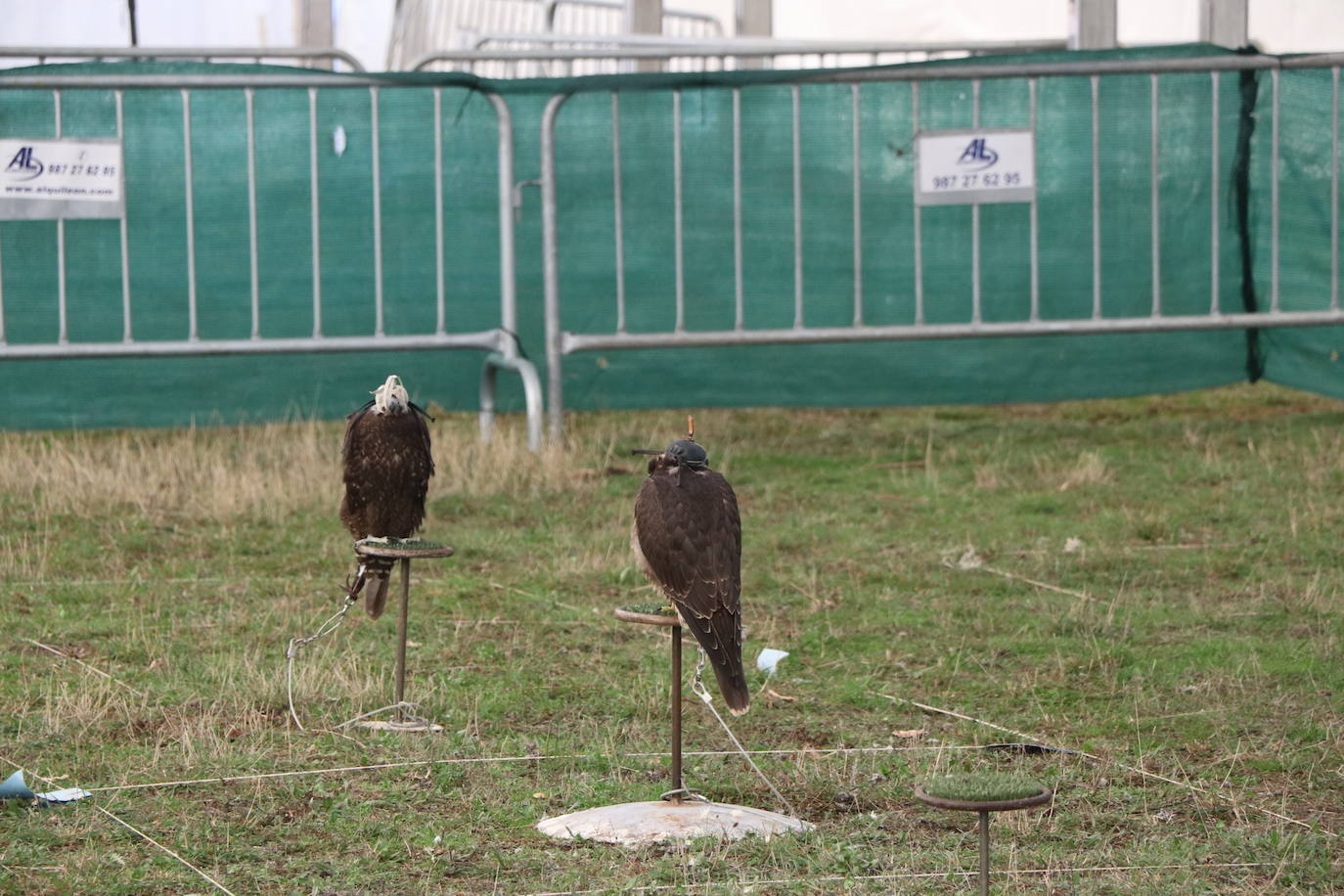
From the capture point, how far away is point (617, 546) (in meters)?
6.86

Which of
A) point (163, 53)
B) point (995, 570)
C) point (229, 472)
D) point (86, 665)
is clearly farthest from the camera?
point (163, 53)

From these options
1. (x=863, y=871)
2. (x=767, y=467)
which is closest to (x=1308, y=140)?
→ (x=767, y=467)

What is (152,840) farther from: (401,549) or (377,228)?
(377,228)

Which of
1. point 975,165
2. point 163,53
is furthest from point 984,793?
point 163,53

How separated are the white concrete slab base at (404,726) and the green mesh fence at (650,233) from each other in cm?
509

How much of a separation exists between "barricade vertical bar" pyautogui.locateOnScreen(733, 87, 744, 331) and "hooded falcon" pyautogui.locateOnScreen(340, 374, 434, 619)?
4.23 metres

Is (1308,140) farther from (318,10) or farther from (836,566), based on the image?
(318,10)

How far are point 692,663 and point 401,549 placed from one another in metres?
1.25

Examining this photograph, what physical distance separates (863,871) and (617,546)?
3.42 m

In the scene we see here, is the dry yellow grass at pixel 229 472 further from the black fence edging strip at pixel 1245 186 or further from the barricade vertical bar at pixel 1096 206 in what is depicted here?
the black fence edging strip at pixel 1245 186

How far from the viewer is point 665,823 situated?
12.2 ft

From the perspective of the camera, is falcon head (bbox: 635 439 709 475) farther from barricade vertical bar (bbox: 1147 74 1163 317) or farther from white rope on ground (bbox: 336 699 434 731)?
barricade vertical bar (bbox: 1147 74 1163 317)

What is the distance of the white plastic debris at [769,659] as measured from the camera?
5277 millimetres

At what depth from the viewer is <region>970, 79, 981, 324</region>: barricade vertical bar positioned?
8.85m
